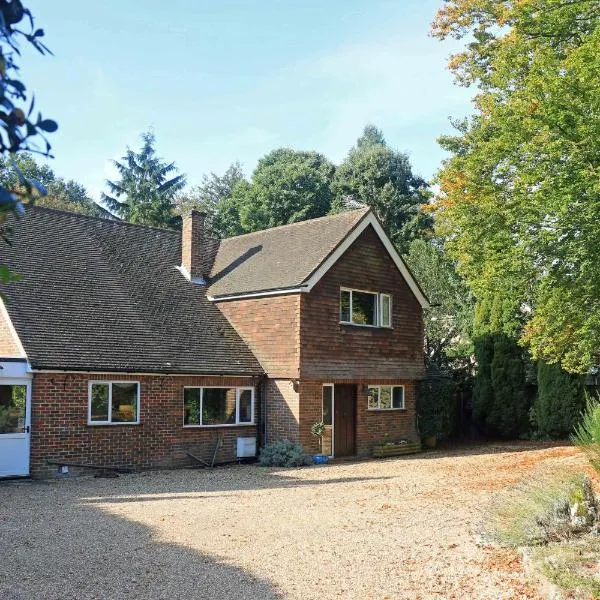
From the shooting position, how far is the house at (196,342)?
17453mm

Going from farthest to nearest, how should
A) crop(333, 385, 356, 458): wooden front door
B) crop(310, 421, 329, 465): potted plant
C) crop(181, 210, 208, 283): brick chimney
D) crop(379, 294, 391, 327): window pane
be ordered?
crop(181, 210, 208, 283): brick chimney < crop(379, 294, 391, 327): window pane < crop(333, 385, 356, 458): wooden front door < crop(310, 421, 329, 465): potted plant

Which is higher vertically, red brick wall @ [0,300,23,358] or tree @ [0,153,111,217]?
tree @ [0,153,111,217]

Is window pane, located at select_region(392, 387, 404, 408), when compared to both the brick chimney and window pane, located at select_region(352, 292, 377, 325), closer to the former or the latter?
window pane, located at select_region(352, 292, 377, 325)

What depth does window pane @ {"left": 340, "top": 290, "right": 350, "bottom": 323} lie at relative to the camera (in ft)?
74.4

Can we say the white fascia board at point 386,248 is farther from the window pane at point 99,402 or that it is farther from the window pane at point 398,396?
the window pane at point 99,402

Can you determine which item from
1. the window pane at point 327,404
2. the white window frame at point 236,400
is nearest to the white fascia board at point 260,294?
the white window frame at point 236,400

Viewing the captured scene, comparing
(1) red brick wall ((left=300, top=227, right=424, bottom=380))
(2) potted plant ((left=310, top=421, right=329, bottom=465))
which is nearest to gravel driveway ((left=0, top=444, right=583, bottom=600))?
(2) potted plant ((left=310, top=421, right=329, bottom=465))

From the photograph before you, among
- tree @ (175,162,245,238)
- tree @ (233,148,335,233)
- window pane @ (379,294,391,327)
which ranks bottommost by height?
window pane @ (379,294,391,327)

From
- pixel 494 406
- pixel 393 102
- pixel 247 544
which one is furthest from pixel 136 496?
pixel 494 406

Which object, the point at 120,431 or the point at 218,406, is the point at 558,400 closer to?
the point at 218,406

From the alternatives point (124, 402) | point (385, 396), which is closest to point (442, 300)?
point (385, 396)

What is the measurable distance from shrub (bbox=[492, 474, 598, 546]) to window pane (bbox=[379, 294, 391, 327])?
1428 centimetres

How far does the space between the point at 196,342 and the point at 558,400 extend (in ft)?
43.3

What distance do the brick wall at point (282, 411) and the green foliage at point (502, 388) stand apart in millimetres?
9417
